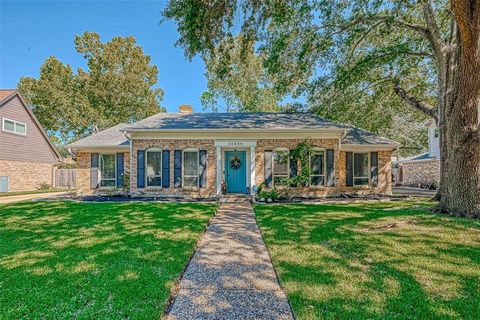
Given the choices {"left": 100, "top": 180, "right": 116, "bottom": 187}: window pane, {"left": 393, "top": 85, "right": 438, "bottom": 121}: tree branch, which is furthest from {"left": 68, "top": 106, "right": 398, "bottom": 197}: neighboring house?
{"left": 393, "top": 85, "right": 438, "bottom": 121}: tree branch

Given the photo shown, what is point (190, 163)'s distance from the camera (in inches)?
→ 497

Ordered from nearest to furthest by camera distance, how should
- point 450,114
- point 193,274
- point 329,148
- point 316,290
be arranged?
1. point 316,290
2. point 193,274
3. point 450,114
4. point 329,148

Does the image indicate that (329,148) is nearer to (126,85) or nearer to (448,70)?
(448,70)

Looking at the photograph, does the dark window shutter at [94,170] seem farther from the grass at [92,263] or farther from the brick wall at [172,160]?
the grass at [92,263]

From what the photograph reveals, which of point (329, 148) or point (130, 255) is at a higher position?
point (329, 148)

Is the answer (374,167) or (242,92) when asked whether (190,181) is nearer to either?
(374,167)

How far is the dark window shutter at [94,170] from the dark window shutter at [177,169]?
450 centimetres

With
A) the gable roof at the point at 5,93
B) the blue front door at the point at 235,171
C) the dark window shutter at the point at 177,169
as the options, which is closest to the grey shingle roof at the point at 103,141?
the dark window shutter at the point at 177,169

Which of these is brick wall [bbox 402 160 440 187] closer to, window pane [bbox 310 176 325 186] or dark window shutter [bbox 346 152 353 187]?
dark window shutter [bbox 346 152 353 187]

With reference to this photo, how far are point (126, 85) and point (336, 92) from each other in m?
23.4

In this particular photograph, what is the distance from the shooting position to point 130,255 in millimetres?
4492

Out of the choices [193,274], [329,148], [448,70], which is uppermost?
[448,70]

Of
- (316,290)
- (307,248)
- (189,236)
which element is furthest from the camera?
(189,236)

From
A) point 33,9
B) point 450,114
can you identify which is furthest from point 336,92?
point 33,9
